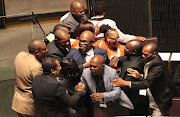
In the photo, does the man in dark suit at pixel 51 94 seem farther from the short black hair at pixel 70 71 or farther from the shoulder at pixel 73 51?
the shoulder at pixel 73 51

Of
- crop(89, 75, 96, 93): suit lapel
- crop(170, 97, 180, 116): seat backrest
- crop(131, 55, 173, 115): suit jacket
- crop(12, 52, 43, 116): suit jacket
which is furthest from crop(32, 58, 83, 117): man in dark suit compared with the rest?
crop(170, 97, 180, 116): seat backrest

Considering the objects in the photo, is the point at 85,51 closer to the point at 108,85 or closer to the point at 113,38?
the point at 113,38

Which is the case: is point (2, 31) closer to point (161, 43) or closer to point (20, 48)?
point (20, 48)

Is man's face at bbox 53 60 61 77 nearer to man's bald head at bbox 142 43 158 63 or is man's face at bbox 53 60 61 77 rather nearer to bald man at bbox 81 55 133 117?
bald man at bbox 81 55 133 117

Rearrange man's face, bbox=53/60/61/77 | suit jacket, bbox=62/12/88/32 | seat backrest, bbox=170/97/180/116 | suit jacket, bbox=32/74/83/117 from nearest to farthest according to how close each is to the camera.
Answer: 1. seat backrest, bbox=170/97/180/116
2. suit jacket, bbox=32/74/83/117
3. man's face, bbox=53/60/61/77
4. suit jacket, bbox=62/12/88/32

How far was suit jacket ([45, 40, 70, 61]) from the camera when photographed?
5570 mm

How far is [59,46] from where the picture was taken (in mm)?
5621

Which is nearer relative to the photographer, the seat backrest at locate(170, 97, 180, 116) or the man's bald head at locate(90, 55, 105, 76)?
the seat backrest at locate(170, 97, 180, 116)

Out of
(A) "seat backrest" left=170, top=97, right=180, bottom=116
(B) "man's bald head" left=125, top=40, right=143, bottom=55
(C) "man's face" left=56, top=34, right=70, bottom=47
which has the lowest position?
(A) "seat backrest" left=170, top=97, right=180, bottom=116

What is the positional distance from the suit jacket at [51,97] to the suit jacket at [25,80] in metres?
0.27

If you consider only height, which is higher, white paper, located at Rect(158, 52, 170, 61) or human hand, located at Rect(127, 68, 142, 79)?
white paper, located at Rect(158, 52, 170, 61)

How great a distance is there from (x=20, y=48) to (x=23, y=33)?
332 millimetres

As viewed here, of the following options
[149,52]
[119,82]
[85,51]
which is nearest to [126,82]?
[119,82]

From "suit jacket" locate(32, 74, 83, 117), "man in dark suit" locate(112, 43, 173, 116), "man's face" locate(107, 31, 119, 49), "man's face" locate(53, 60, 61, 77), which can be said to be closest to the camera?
"suit jacket" locate(32, 74, 83, 117)
